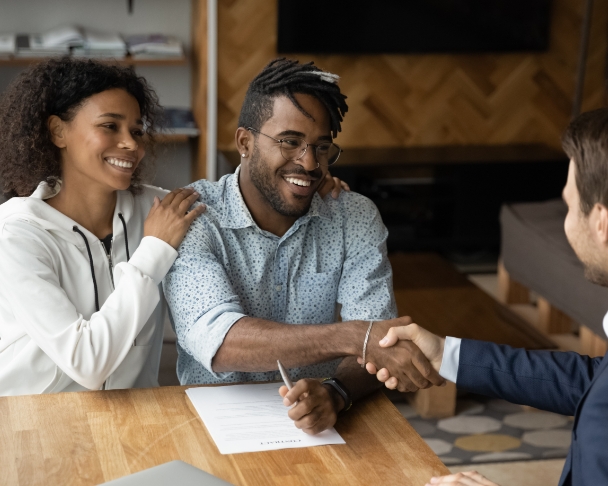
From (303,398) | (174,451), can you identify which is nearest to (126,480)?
(174,451)

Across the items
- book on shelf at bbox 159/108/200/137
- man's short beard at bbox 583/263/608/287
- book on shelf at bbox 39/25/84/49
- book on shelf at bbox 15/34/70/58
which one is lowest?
book on shelf at bbox 159/108/200/137

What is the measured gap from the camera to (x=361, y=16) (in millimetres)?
4363

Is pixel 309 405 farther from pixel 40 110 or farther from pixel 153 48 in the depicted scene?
pixel 153 48

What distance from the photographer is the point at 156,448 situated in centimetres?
125

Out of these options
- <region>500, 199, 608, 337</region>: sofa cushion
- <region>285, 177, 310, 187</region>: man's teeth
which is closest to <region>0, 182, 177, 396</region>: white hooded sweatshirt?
<region>285, 177, 310, 187</region>: man's teeth

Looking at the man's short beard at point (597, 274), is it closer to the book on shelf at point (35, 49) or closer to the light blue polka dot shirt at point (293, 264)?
the light blue polka dot shirt at point (293, 264)

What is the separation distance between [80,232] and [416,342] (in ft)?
2.26

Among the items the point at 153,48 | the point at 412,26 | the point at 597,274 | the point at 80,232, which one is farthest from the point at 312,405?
the point at 412,26

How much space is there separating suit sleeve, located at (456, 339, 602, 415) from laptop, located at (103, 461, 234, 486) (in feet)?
1.52

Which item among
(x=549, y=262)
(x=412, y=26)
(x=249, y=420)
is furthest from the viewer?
(x=412, y=26)

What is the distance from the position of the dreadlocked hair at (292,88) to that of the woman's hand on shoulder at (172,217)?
212 mm

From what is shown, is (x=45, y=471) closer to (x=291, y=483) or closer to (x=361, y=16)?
(x=291, y=483)

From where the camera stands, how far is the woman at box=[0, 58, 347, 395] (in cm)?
149

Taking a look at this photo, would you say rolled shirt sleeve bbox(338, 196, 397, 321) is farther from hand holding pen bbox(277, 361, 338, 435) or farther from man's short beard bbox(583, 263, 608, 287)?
man's short beard bbox(583, 263, 608, 287)
